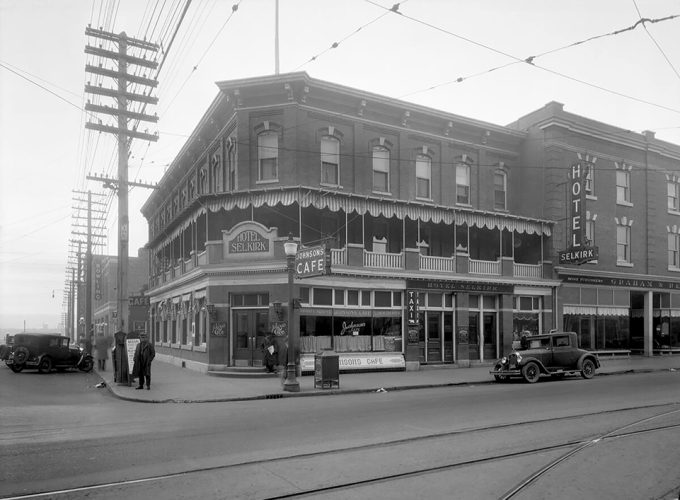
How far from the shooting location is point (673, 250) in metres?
34.2

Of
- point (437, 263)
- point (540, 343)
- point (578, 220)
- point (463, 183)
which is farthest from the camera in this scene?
point (578, 220)

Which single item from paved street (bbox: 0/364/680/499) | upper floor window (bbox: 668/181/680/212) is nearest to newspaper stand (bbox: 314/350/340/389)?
paved street (bbox: 0/364/680/499)

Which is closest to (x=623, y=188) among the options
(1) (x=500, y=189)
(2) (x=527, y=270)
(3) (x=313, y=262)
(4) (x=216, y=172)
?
(1) (x=500, y=189)

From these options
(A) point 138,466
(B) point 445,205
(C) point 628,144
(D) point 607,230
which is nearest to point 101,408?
(A) point 138,466

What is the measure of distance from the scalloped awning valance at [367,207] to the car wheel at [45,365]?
826 centimetres

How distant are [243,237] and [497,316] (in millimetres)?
12715

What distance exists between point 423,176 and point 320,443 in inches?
749

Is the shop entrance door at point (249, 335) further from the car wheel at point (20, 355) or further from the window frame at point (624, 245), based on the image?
the window frame at point (624, 245)

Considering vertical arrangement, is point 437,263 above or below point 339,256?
below

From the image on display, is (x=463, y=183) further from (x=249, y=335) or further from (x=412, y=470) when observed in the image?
(x=412, y=470)

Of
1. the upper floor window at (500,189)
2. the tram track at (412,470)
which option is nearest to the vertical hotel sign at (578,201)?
the upper floor window at (500,189)

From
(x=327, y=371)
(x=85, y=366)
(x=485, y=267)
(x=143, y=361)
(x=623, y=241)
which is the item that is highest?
(x=623, y=241)

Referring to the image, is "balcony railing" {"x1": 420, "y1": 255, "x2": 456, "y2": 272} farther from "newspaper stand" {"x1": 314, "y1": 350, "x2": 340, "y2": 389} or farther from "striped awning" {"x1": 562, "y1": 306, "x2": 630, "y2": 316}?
"newspaper stand" {"x1": 314, "y1": 350, "x2": 340, "y2": 389}

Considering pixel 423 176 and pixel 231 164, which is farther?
pixel 423 176
